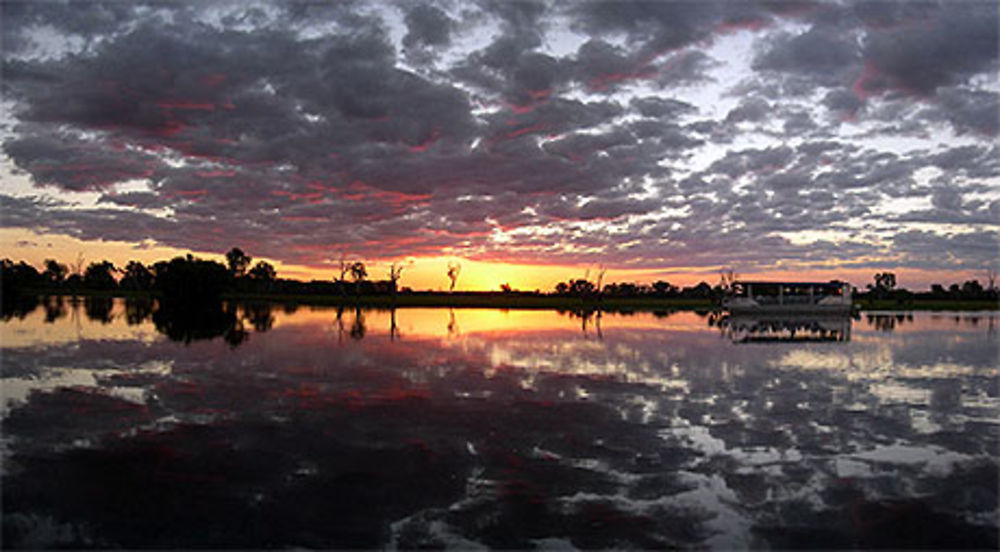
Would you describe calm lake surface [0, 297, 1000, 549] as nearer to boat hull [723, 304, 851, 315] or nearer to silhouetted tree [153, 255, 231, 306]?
boat hull [723, 304, 851, 315]

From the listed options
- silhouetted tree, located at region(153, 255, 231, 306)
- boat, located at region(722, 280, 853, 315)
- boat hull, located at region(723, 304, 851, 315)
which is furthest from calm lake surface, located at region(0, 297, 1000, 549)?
silhouetted tree, located at region(153, 255, 231, 306)

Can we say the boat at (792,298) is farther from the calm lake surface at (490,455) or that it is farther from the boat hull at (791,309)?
the calm lake surface at (490,455)

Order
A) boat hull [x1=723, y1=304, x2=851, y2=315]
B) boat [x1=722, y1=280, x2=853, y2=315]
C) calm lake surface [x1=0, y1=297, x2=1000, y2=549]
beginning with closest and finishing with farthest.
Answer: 1. calm lake surface [x1=0, y1=297, x2=1000, y2=549]
2. boat hull [x1=723, y1=304, x2=851, y2=315]
3. boat [x1=722, y1=280, x2=853, y2=315]

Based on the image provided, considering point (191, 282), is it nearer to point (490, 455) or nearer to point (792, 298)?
point (792, 298)

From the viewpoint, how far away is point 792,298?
10350cm

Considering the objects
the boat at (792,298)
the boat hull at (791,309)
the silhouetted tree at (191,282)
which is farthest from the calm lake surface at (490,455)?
the silhouetted tree at (191,282)

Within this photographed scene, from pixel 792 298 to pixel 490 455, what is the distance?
338ft

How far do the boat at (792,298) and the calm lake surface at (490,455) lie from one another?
72.4m

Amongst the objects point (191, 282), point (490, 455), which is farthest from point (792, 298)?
point (191, 282)

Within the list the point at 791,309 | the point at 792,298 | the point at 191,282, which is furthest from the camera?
the point at 191,282

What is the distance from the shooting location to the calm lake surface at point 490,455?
9.49 meters

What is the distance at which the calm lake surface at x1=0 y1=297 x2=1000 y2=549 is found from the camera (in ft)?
31.1

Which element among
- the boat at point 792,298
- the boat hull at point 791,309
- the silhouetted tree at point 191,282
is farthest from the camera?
the silhouetted tree at point 191,282

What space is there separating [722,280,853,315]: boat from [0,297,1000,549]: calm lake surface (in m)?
72.4
